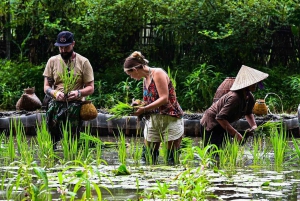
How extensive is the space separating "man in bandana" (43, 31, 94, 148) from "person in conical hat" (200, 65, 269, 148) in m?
1.38

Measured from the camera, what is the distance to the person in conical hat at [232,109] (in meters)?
8.98

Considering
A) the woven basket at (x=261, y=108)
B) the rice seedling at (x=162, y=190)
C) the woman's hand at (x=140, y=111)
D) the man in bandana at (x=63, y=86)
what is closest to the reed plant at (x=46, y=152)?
the man in bandana at (x=63, y=86)

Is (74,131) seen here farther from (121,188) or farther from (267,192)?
(267,192)

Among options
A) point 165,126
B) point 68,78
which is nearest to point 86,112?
point 68,78

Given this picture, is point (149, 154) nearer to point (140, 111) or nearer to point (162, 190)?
point (140, 111)

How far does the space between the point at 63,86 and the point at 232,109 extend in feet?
6.14

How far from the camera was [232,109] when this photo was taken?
29.4ft

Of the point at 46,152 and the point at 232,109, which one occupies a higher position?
the point at 232,109

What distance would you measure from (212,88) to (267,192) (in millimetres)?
10205

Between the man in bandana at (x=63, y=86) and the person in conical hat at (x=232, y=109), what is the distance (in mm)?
1385

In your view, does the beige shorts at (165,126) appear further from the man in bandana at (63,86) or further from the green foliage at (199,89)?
the green foliage at (199,89)

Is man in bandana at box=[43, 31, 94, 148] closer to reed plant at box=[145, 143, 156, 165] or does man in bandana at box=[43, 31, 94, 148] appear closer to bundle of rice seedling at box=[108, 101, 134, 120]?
bundle of rice seedling at box=[108, 101, 134, 120]

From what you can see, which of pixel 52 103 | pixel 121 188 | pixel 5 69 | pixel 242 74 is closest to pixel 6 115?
pixel 5 69

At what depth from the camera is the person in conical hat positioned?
8984 millimetres
